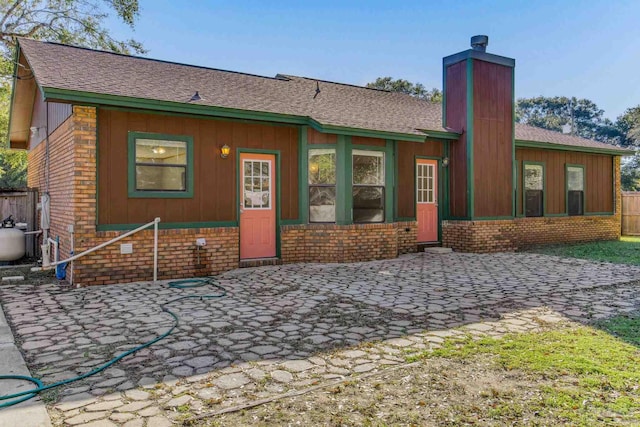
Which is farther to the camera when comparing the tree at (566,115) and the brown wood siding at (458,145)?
the tree at (566,115)

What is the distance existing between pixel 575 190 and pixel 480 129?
4794 millimetres

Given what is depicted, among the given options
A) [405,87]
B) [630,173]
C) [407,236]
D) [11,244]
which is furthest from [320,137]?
[630,173]

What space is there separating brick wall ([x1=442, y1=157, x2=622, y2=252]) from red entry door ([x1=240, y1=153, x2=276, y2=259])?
15.7 feet

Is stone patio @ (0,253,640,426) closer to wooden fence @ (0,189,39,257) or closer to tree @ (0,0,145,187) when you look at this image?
wooden fence @ (0,189,39,257)

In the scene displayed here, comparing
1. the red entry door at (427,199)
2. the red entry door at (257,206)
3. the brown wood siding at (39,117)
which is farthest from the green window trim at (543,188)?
the brown wood siding at (39,117)

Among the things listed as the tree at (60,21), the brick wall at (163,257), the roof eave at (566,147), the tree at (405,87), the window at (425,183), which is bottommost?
the brick wall at (163,257)

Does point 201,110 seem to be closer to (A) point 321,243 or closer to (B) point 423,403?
(A) point 321,243

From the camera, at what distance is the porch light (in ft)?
25.6

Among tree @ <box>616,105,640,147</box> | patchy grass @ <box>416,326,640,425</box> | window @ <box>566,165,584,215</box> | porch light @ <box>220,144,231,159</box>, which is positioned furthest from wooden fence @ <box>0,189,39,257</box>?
tree @ <box>616,105,640,147</box>

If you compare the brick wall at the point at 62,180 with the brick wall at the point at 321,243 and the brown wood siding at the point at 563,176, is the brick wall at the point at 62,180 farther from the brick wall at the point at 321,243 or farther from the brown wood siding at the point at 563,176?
the brown wood siding at the point at 563,176

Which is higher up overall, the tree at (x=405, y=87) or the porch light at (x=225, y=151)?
the tree at (x=405, y=87)

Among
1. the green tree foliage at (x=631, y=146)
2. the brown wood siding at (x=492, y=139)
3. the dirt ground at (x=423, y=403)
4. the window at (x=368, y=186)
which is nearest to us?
the dirt ground at (x=423, y=403)

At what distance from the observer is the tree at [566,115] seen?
46.8 meters

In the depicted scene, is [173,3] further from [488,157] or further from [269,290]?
[269,290]
